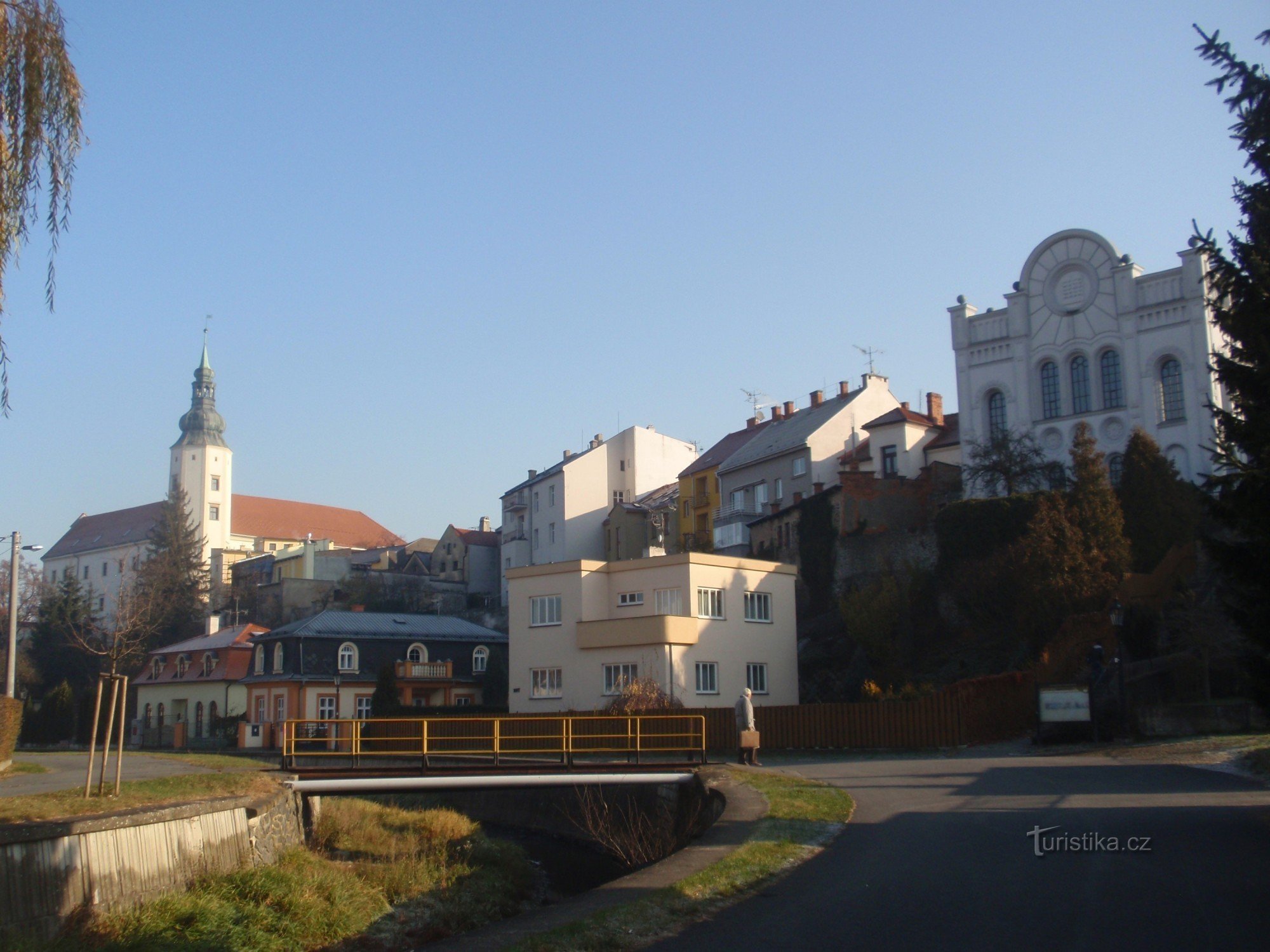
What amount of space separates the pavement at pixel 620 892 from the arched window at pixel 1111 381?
37.4 meters

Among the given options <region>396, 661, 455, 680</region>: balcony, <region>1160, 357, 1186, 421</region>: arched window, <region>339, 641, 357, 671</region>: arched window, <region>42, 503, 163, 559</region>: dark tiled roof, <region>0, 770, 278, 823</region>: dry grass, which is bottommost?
<region>0, 770, 278, 823</region>: dry grass

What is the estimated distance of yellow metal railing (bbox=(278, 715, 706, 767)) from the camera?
23047 millimetres

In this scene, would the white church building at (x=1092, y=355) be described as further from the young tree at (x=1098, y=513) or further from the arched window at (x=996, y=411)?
the young tree at (x=1098, y=513)

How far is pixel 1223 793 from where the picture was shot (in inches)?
668

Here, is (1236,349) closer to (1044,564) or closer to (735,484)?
(1044,564)

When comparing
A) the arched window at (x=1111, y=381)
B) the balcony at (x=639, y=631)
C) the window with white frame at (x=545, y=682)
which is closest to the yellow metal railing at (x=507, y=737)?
the window with white frame at (x=545, y=682)

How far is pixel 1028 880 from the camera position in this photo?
11.4m

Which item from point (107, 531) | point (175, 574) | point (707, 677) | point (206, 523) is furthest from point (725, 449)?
point (107, 531)

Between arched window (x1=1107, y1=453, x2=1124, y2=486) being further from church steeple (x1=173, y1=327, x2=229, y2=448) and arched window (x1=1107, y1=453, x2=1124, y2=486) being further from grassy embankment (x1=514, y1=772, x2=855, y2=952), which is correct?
church steeple (x1=173, y1=327, x2=229, y2=448)

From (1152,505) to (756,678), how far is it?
15.8 metres

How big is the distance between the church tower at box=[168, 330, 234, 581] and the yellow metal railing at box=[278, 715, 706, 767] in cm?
8066

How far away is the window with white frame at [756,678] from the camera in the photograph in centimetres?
3962

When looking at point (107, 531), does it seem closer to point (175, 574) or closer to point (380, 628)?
point (175, 574)

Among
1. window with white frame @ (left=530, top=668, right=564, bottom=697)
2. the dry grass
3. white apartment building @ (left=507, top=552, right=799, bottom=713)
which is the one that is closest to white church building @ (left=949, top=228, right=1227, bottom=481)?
white apartment building @ (left=507, top=552, right=799, bottom=713)
